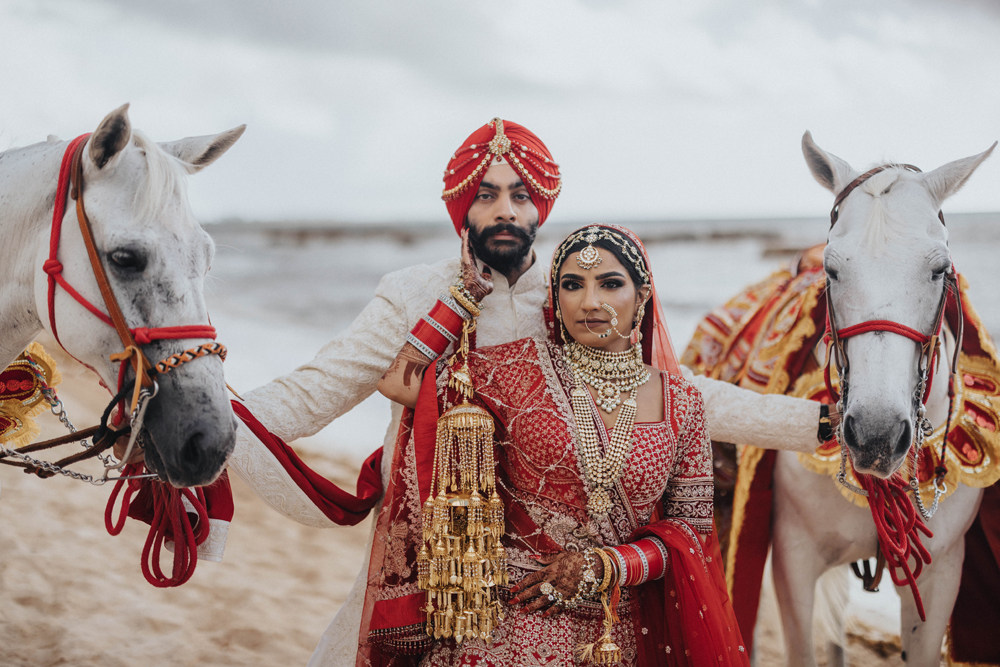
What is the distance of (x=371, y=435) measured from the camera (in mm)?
7734

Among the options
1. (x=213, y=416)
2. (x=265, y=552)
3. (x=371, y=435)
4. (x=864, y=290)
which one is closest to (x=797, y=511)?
(x=864, y=290)

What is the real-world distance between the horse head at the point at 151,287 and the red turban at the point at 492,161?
0.87 meters

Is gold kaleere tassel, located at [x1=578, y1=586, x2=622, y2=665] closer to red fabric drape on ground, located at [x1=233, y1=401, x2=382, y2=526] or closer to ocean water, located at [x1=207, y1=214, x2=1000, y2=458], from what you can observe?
red fabric drape on ground, located at [x1=233, y1=401, x2=382, y2=526]

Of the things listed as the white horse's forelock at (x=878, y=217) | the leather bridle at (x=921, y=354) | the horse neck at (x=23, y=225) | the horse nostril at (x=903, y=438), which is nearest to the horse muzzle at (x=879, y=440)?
the horse nostril at (x=903, y=438)

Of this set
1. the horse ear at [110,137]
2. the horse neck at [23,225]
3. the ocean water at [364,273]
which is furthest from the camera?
the ocean water at [364,273]

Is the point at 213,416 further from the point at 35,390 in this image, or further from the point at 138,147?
the point at 35,390

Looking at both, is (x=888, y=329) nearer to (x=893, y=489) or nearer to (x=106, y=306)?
(x=893, y=489)

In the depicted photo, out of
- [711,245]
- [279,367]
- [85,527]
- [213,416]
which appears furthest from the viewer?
[711,245]

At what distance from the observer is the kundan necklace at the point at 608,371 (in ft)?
5.90

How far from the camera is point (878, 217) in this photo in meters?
1.89

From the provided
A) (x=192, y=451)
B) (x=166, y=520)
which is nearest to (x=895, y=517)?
(x=192, y=451)

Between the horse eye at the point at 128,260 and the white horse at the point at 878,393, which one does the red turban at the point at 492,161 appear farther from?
the horse eye at the point at 128,260

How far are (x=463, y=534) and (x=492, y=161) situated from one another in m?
1.05

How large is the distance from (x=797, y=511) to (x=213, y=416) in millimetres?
1995
